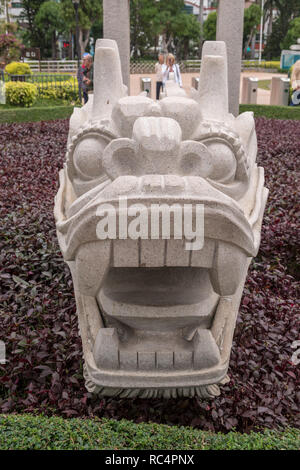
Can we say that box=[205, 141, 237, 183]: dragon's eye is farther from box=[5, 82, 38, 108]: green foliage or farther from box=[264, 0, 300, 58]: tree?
box=[264, 0, 300, 58]: tree

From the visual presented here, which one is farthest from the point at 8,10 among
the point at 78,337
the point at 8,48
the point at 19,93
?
the point at 78,337

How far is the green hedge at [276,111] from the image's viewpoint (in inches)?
488

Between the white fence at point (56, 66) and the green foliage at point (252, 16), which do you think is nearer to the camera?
the white fence at point (56, 66)

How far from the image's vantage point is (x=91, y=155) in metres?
1.83

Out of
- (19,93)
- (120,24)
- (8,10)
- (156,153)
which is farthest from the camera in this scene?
(8,10)

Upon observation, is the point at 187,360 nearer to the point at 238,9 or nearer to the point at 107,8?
the point at 107,8

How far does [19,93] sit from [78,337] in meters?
11.9

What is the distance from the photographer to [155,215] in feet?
4.80

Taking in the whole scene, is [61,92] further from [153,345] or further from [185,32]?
[185,32]

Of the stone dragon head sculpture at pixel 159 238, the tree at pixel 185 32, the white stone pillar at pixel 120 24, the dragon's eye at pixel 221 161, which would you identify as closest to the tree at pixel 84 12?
the tree at pixel 185 32

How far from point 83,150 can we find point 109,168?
224 mm

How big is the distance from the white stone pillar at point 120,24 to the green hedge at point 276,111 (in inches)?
211

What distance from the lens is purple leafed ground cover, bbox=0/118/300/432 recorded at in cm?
233

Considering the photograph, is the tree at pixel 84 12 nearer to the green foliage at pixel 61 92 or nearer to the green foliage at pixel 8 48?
the green foliage at pixel 8 48
